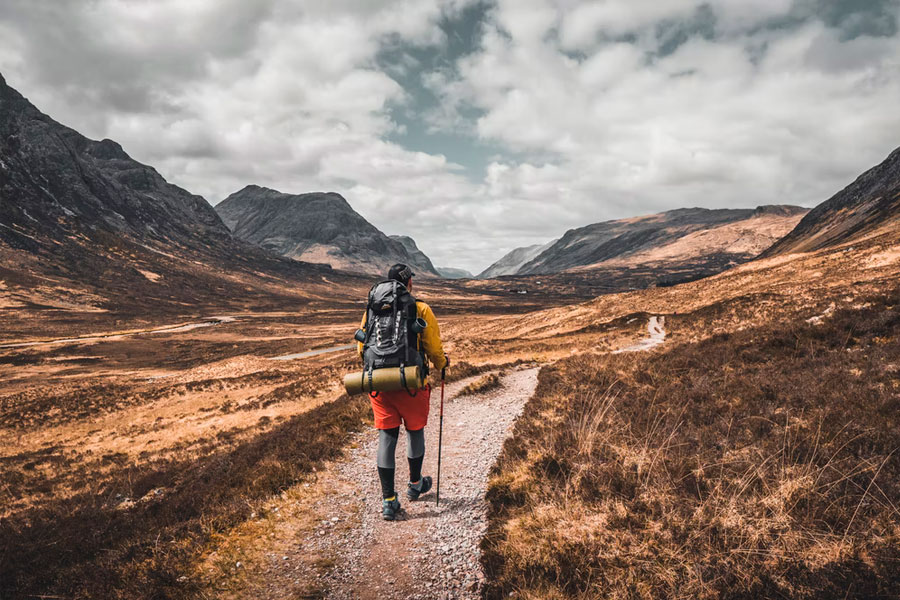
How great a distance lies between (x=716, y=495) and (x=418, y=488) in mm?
4545

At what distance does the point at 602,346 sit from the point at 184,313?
158065mm

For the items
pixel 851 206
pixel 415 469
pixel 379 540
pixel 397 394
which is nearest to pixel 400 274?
pixel 397 394

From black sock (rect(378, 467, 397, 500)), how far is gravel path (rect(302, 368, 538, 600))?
42 cm

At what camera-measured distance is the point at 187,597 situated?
4.80 metres

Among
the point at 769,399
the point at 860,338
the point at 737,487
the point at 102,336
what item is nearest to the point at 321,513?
the point at 737,487

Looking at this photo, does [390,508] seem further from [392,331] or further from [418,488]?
[392,331]

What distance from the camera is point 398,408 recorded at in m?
6.73

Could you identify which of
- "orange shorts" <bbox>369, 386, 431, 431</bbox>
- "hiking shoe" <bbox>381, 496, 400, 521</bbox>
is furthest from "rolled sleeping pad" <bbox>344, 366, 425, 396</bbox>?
"hiking shoe" <bbox>381, 496, 400, 521</bbox>

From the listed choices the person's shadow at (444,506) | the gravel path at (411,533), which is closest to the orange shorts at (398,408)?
the person's shadow at (444,506)

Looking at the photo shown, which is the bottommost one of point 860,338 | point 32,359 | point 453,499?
point 32,359

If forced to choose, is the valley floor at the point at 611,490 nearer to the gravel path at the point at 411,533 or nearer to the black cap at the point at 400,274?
the gravel path at the point at 411,533

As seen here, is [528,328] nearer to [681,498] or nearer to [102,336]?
[681,498]

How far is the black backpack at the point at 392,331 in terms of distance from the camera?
6484 millimetres

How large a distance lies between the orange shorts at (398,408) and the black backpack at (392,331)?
0.49 m
